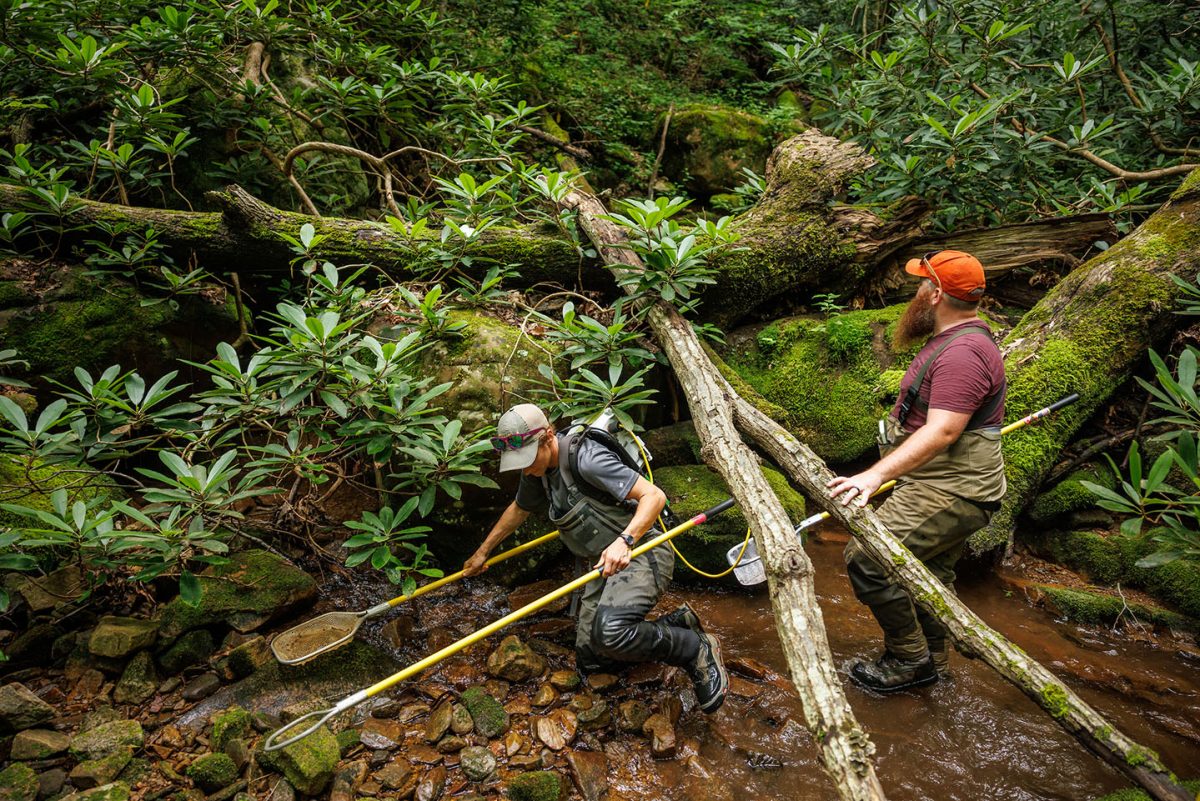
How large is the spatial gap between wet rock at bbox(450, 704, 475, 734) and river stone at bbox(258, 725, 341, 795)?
563mm

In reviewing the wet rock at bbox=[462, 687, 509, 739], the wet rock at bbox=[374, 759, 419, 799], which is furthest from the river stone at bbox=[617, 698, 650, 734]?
the wet rock at bbox=[374, 759, 419, 799]

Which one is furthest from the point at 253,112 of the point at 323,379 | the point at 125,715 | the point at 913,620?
the point at 913,620

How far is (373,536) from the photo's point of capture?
3236 millimetres

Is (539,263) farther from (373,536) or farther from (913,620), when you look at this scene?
(913,620)

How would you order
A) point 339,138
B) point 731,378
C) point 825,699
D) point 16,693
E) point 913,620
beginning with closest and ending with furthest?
1. point 825,699
2. point 16,693
3. point 913,620
4. point 731,378
5. point 339,138

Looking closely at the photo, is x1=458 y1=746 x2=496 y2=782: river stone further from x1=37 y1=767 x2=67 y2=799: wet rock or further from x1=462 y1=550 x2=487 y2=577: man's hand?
x1=37 y1=767 x2=67 y2=799: wet rock

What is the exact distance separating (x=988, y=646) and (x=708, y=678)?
4.61ft

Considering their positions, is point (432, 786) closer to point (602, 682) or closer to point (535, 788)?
point (535, 788)

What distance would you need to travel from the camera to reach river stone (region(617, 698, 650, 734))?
10.1 feet

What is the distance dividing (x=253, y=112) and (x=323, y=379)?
4.09 meters

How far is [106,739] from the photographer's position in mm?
2820

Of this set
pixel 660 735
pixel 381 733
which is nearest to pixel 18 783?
pixel 381 733

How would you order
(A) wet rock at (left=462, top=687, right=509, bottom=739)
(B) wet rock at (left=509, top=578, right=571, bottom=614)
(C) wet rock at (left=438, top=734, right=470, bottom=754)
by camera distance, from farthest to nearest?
(B) wet rock at (left=509, top=578, right=571, bottom=614)
(A) wet rock at (left=462, top=687, right=509, bottom=739)
(C) wet rock at (left=438, top=734, right=470, bottom=754)

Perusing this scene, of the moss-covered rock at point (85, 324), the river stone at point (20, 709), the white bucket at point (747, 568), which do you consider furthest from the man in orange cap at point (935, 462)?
the moss-covered rock at point (85, 324)
